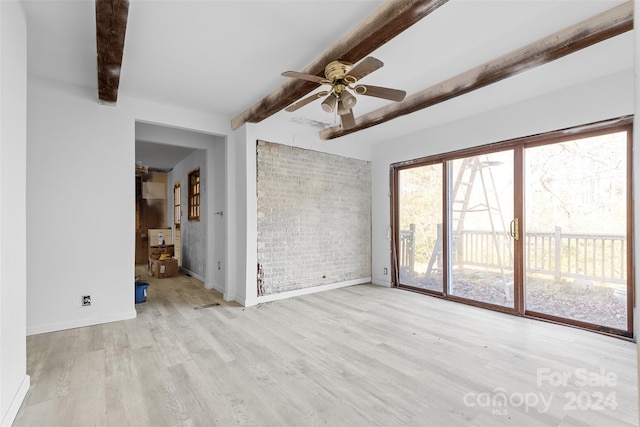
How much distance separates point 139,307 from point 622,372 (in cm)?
494

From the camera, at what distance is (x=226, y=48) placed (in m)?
2.60

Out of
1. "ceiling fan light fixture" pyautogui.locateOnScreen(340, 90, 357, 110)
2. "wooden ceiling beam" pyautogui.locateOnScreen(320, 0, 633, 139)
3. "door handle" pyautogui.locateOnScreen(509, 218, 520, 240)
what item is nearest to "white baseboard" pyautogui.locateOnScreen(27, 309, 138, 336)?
"ceiling fan light fixture" pyautogui.locateOnScreen(340, 90, 357, 110)

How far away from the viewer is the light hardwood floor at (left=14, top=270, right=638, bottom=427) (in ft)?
5.99

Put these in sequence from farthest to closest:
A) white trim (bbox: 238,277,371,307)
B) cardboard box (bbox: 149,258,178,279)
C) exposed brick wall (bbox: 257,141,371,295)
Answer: cardboard box (bbox: 149,258,178,279) → exposed brick wall (bbox: 257,141,371,295) → white trim (bbox: 238,277,371,307)

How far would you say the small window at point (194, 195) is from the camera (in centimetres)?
581

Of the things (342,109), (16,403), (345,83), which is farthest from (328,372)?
(345,83)

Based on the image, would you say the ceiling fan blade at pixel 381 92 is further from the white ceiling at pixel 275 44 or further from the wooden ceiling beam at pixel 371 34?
the white ceiling at pixel 275 44

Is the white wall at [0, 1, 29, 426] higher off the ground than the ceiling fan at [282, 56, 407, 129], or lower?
lower

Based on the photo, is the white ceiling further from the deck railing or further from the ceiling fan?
the deck railing

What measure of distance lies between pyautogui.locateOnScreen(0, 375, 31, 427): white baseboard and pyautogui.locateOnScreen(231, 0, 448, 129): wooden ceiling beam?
10.0 feet

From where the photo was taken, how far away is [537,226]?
365 cm

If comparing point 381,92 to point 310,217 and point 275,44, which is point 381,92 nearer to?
point 275,44

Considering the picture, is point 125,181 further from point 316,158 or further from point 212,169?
point 316,158

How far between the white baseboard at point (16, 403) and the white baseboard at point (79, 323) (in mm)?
1250
